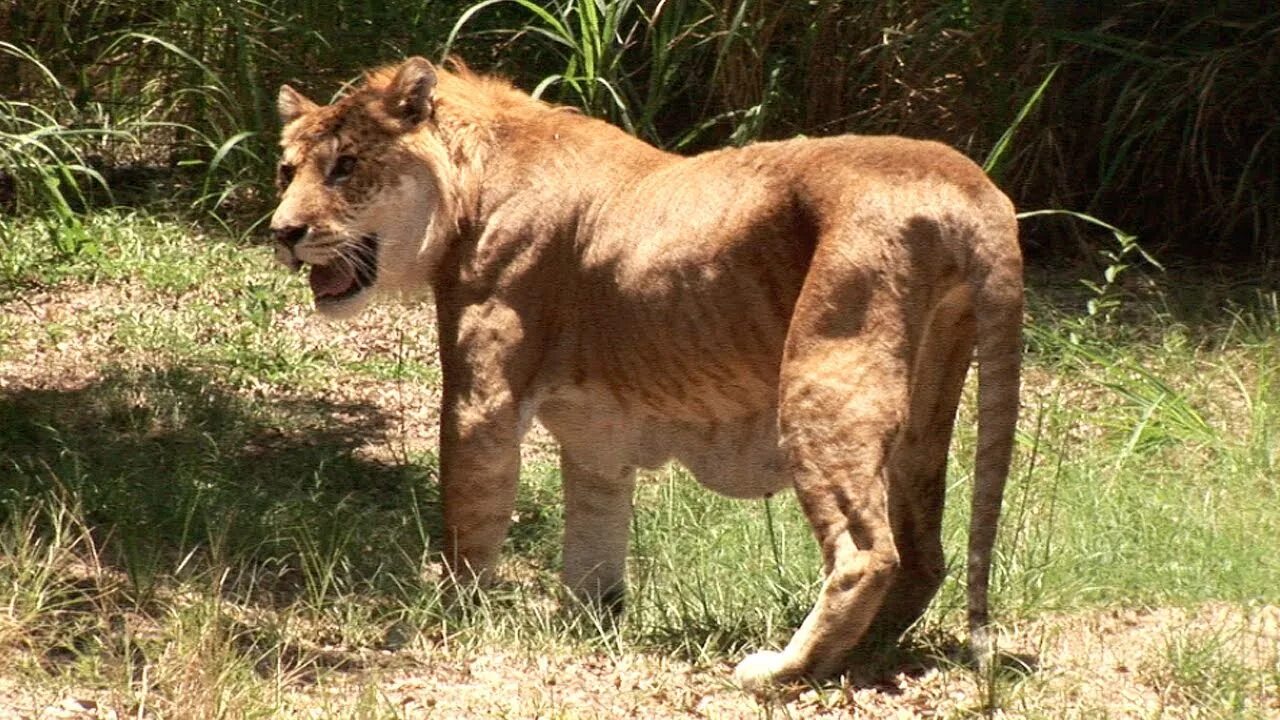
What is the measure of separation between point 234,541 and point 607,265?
169cm

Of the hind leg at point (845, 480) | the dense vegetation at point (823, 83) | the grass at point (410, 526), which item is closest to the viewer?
the hind leg at point (845, 480)

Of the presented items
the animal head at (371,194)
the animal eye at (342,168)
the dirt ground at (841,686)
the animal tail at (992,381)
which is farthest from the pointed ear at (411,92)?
the animal tail at (992,381)

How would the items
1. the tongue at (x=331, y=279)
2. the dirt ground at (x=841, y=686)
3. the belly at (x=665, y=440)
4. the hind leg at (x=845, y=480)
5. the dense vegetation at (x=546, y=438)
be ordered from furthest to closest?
1. the tongue at (x=331, y=279)
2. the belly at (x=665, y=440)
3. the dense vegetation at (x=546, y=438)
4. the hind leg at (x=845, y=480)
5. the dirt ground at (x=841, y=686)

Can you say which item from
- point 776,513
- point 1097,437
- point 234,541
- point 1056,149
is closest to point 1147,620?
point 776,513

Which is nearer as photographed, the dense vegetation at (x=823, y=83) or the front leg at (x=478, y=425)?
the front leg at (x=478, y=425)

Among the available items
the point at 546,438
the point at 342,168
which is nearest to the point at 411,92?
the point at 342,168

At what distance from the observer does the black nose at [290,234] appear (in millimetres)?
5746

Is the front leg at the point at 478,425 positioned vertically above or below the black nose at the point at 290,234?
below

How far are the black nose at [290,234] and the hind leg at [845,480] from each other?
64.7 inches

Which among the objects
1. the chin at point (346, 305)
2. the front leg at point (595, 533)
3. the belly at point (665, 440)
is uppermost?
the chin at point (346, 305)

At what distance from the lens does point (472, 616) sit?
5645 mm

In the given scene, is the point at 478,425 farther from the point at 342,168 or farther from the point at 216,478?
the point at 216,478

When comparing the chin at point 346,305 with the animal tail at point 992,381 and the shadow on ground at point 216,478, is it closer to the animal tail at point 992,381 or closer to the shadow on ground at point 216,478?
the shadow on ground at point 216,478

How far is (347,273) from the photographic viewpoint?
19.3 feet
